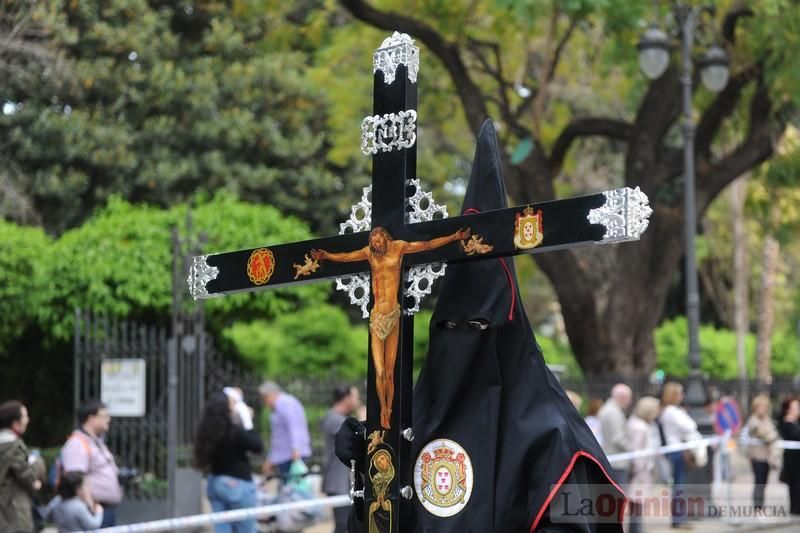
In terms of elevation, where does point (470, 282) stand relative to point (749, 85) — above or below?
below

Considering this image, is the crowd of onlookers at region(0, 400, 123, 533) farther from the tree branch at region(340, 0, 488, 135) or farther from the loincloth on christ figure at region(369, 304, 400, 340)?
the tree branch at region(340, 0, 488, 135)

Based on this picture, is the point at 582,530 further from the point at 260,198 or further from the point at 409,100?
the point at 260,198

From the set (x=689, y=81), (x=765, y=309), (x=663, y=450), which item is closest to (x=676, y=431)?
(x=663, y=450)

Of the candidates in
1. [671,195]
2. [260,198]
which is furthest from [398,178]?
[260,198]

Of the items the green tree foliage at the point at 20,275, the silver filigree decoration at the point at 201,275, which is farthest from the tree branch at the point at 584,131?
the silver filigree decoration at the point at 201,275

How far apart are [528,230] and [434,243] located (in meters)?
0.36

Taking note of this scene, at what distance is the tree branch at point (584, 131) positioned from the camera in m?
18.0

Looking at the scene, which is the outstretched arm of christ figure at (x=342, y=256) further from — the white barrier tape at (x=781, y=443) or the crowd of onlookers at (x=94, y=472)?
the white barrier tape at (x=781, y=443)

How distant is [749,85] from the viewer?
1769cm

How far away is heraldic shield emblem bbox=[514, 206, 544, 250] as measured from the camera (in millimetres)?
3697

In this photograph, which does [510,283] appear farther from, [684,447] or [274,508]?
[684,447]

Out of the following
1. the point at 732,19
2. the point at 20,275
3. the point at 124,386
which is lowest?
the point at 124,386

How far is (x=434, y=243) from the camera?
393 cm

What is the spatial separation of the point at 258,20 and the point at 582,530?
72.4ft
